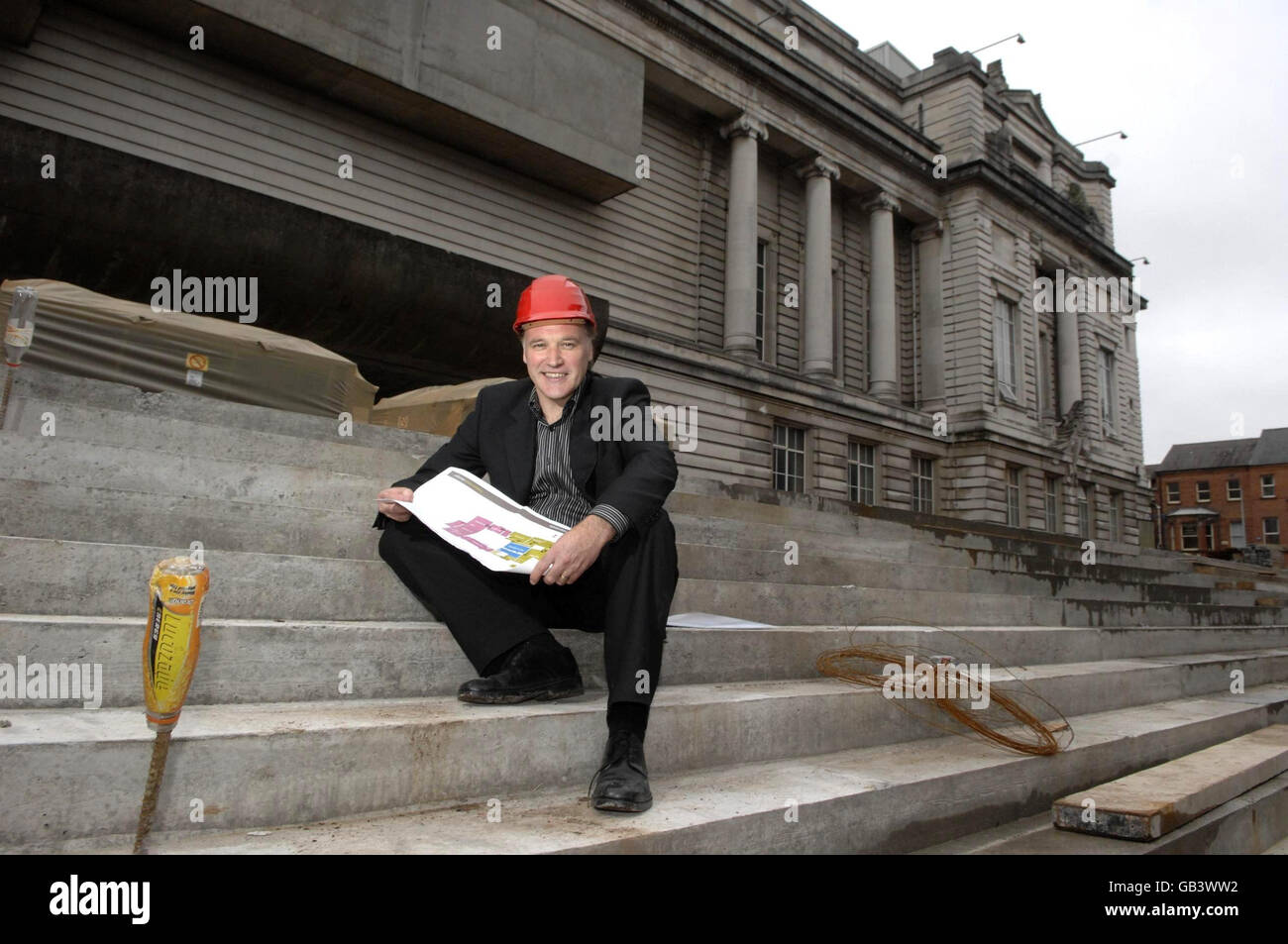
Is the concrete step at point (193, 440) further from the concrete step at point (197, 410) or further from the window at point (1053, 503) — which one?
the window at point (1053, 503)

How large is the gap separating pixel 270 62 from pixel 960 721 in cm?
1408

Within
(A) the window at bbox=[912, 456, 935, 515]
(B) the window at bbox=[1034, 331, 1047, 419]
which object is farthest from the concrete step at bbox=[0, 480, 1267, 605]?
(B) the window at bbox=[1034, 331, 1047, 419]

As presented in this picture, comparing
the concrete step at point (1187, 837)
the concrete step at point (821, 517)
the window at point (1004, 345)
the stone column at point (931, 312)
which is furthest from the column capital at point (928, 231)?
the concrete step at point (1187, 837)

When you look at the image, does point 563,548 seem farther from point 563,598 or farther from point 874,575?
point 874,575

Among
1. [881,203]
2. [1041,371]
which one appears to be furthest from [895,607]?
[1041,371]

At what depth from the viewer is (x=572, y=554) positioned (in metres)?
2.48

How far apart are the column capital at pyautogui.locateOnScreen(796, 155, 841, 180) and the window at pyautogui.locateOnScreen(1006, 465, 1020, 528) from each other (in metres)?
11.4

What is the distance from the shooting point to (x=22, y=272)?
10352mm

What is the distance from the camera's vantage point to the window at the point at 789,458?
69.5 feet

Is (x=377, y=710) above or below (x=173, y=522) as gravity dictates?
below

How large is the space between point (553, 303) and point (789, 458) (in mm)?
18924

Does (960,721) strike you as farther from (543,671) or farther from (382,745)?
(382,745)

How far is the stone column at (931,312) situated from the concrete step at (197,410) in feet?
74.8
